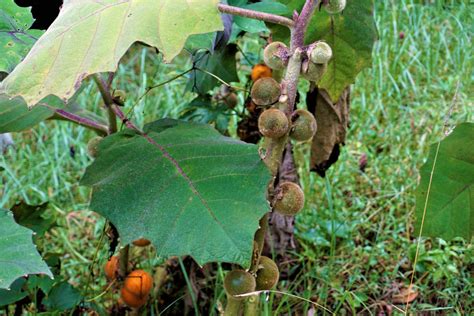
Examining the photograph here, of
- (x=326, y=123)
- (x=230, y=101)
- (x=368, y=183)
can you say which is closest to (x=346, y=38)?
(x=326, y=123)

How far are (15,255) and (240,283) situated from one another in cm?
35

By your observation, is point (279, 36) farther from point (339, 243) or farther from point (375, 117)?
point (375, 117)

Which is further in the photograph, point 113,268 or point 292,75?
point 113,268

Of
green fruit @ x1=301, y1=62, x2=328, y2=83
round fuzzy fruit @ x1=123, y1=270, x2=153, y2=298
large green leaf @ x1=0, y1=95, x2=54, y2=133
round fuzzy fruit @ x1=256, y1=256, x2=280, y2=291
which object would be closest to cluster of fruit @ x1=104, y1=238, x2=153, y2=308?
round fuzzy fruit @ x1=123, y1=270, x2=153, y2=298

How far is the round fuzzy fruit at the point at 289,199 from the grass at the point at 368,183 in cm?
29

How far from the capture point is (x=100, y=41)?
0.94 meters

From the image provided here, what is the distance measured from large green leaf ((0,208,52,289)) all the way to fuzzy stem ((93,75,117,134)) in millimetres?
319

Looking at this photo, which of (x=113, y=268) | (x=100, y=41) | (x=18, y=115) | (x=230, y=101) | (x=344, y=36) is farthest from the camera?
(x=230, y=101)

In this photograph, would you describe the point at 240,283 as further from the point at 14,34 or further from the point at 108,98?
the point at 14,34

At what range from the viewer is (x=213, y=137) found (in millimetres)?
1285

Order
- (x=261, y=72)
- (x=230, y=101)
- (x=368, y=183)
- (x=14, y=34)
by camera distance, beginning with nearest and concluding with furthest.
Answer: (x=14, y=34) → (x=261, y=72) → (x=230, y=101) → (x=368, y=183)

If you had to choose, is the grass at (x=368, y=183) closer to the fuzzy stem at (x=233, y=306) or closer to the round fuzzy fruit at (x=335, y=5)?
the fuzzy stem at (x=233, y=306)

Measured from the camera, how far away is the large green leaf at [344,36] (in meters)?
1.43

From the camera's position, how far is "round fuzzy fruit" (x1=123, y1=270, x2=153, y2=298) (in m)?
1.50
